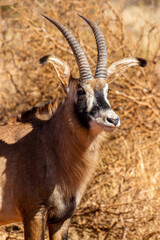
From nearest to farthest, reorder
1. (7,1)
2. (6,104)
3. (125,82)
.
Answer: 1. (125,82)
2. (6,104)
3. (7,1)

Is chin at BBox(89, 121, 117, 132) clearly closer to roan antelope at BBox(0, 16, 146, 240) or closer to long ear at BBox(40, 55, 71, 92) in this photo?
roan antelope at BBox(0, 16, 146, 240)

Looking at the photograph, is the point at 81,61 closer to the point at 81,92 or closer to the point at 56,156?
the point at 81,92

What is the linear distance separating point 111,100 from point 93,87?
137 inches

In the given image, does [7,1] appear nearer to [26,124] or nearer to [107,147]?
[107,147]

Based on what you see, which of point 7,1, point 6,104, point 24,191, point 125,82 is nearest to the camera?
point 24,191

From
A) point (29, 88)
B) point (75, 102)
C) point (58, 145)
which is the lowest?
point (29, 88)

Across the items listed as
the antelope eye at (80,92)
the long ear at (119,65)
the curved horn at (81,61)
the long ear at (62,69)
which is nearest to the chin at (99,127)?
the antelope eye at (80,92)

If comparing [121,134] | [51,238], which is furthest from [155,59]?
[51,238]

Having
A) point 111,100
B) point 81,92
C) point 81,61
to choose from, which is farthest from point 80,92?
point 111,100

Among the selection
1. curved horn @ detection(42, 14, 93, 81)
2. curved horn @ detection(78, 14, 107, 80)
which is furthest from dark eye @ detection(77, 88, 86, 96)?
curved horn @ detection(78, 14, 107, 80)

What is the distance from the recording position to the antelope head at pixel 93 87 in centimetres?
416

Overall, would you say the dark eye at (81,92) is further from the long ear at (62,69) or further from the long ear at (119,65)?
the long ear at (119,65)

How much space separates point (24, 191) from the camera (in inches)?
176

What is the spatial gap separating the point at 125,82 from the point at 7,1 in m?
3.47
